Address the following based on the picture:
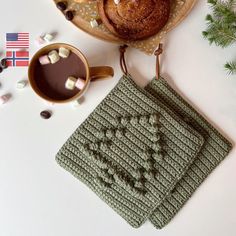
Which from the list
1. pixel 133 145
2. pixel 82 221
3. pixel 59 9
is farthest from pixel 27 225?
pixel 59 9

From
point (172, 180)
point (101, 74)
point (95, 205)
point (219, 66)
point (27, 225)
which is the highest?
point (219, 66)

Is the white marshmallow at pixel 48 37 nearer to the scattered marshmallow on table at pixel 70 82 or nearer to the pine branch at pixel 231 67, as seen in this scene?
the scattered marshmallow on table at pixel 70 82

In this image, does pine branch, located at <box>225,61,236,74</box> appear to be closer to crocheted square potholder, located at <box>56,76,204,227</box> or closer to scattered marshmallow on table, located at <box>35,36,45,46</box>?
crocheted square potholder, located at <box>56,76,204,227</box>

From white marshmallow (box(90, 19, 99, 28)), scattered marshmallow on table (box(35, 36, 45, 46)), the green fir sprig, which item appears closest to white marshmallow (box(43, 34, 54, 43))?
scattered marshmallow on table (box(35, 36, 45, 46))

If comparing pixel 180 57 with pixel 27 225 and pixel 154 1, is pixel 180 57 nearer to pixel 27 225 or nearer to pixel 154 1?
pixel 154 1

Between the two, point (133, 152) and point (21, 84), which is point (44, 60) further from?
point (133, 152)

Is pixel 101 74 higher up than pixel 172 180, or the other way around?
pixel 101 74

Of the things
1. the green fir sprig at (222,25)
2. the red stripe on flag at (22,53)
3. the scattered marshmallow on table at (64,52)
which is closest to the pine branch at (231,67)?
the green fir sprig at (222,25)

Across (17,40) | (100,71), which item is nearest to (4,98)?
(17,40)
